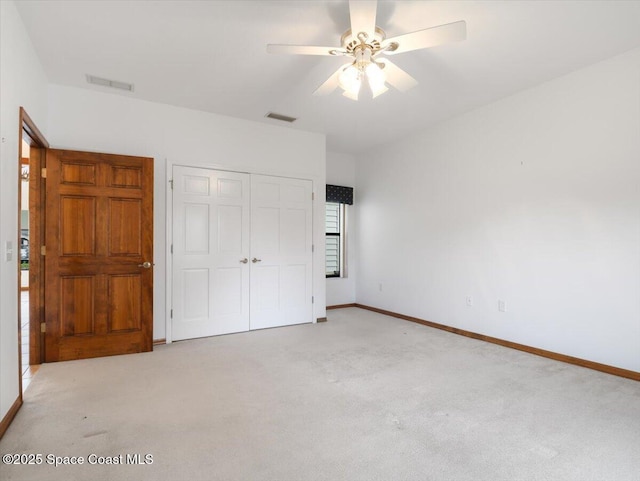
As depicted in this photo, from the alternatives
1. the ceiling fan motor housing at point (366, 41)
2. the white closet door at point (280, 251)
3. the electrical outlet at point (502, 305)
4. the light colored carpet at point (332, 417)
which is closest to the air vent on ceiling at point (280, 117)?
the white closet door at point (280, 251)

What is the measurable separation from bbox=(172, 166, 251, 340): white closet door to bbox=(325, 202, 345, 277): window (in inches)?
79.1

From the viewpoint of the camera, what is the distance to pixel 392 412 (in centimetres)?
234

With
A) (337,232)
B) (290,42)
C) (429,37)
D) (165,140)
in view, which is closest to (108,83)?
(165,140)

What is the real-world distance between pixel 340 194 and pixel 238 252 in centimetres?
235

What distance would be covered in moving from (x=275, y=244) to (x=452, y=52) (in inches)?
116

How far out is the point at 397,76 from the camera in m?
2.62

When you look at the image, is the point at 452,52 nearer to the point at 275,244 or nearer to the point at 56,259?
the point at 275,244

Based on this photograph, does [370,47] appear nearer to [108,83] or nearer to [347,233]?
[108,83]

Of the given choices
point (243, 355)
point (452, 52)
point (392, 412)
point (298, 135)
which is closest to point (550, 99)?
point (452, 52)

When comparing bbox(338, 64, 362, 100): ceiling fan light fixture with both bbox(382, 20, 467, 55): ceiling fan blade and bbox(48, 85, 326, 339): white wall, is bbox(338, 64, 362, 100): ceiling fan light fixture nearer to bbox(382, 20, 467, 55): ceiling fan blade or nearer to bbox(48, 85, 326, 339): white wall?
bbox(382, 20, 467, 55): ceiling fan blade

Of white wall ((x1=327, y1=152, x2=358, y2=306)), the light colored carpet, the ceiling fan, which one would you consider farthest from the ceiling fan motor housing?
white wall ((x1=327, y1=152, x2=358, y2=306))

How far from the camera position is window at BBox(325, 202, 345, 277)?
20.1 ft

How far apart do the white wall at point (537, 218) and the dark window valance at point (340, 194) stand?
1100 mm

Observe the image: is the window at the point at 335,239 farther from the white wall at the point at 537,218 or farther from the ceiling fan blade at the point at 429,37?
the ceiling fan blade at the point at 429,37
